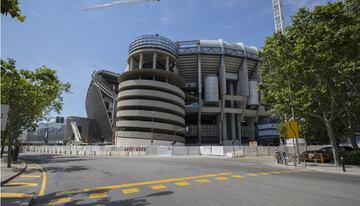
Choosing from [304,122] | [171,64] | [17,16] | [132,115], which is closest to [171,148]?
[304,122]

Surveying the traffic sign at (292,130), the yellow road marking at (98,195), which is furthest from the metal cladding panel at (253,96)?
the yellow road marking at (98,195)

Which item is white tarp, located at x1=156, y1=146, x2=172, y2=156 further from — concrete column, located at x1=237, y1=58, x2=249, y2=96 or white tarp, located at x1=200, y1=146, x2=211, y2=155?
concrete column, located at x1=237, y1=58, x2=249, y2=96

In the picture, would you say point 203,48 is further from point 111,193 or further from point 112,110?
point 111,193

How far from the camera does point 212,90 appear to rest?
274ft

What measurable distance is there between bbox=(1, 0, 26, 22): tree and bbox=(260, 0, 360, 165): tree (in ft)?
57.7

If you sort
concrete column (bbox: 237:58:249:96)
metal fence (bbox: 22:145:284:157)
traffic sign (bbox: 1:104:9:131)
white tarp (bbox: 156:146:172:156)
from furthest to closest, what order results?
1. concrete column (bbox: 237:58:249:96)
2. white tarp (bbox: 156:146:172:156)
3. metal fence (bbox: 22:145:284:157)
4. traffic sign (bbox: 1:104:9:131)

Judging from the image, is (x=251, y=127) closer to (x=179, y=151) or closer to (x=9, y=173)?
(x=179, y=151)

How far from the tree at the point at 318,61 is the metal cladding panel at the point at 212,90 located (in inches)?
2328

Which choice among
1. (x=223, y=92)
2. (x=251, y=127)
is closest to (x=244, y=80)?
(x=223, y=92)

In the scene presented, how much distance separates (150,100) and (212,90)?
72.9ft

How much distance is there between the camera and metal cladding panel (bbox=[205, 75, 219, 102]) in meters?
83.5

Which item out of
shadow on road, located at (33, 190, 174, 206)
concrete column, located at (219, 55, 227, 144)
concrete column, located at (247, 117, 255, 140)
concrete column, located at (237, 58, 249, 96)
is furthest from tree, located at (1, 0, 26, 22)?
concrete column, located at (247, 117, 255, 140)

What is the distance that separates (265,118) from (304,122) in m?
71.5

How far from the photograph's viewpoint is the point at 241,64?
293 ft
